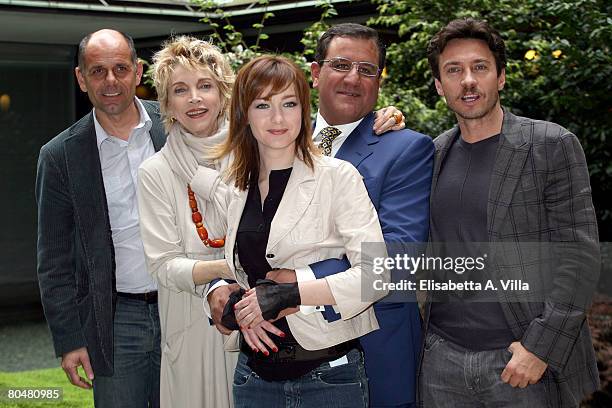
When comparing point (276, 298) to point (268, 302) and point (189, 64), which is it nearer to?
point (268, 302)

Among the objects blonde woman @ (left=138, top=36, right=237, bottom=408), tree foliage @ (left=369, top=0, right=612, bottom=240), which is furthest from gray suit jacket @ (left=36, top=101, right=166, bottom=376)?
tree foliage @ (left=369, top=0, right=612, bottom=240)

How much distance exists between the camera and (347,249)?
2.72 meters

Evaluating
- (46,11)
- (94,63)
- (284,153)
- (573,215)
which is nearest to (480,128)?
(573,215)

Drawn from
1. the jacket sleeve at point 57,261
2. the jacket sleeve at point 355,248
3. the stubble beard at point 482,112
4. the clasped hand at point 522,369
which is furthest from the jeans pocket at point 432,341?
the jacket sleeve at point 57,261

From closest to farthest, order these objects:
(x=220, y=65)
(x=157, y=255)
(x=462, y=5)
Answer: (x=157, y=255) → (x=220, y=65) → (x=462, y=5)

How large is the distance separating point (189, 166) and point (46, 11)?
750 centimetres

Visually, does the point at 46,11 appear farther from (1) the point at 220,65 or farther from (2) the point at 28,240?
(1) the point at 220,65

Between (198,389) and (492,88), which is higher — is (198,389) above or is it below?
below

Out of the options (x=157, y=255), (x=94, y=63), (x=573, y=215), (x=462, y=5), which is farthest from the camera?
(x=462, y=5)

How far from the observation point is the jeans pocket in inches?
124

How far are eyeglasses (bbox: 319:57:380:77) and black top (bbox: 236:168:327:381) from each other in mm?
857

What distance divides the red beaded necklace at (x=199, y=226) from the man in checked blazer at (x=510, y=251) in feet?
2.98

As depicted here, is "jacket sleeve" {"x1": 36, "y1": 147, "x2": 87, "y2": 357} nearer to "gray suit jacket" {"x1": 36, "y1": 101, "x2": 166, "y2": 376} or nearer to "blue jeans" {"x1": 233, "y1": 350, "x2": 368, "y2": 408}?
"gray suit jacket" {"x1": 36, "y1": 101, "x2": 166, "y2": 376}

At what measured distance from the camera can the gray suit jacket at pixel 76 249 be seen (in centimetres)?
366
